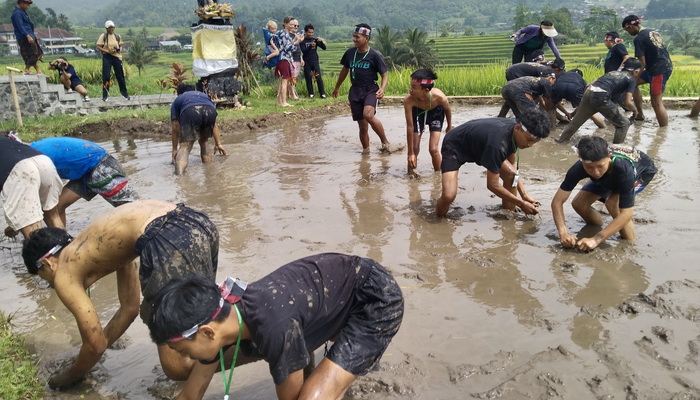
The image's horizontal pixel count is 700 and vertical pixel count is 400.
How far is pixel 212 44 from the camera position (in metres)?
12.3

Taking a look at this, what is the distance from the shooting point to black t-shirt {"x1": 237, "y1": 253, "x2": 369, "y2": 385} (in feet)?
7.93

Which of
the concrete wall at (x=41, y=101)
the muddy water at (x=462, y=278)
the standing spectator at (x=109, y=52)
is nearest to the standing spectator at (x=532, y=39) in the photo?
the muddy water at (x=462, y=278)

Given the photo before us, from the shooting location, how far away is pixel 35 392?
3311 millimetres

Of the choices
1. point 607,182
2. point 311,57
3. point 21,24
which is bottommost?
point 607,182

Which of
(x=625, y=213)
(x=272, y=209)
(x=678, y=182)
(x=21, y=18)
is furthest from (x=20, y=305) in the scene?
(x=21, y=18)

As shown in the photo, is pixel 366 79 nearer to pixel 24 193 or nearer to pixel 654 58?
pixel 654 58

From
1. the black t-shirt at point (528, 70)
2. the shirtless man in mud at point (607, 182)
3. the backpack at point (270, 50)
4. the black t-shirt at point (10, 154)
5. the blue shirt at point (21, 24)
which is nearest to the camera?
the black t-shirt at point (10, 154)

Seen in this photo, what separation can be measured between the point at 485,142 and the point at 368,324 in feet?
10.7

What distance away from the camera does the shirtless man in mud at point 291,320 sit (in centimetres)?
226

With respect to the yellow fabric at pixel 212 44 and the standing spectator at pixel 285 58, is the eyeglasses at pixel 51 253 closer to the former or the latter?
the standing spectator at pixel 285 58

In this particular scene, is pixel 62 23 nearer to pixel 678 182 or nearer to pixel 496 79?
pixel 496 79

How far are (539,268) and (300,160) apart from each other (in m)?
4.60

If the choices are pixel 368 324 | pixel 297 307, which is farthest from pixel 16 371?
pixel 368 324

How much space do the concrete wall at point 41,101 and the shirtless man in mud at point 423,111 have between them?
7.63 meters
